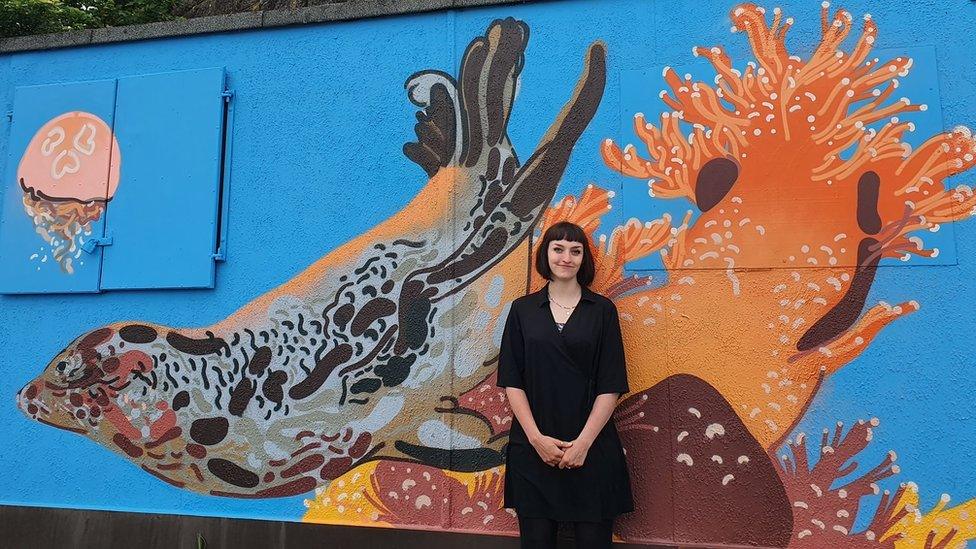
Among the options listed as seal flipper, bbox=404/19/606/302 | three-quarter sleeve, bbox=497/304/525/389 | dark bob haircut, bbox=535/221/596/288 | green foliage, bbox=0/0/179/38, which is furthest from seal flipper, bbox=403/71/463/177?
green foliage, bbox=0/0/179/38

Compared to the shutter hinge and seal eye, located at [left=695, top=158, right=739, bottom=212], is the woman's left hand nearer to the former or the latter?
seal eye, located at [left=695, top=158, right=739, bottom=212]

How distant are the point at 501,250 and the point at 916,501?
2169 millimetres

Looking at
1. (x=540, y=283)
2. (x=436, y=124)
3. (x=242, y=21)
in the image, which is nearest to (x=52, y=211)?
(x=242, y=21)

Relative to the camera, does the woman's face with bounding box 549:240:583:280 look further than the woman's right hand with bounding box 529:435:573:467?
Yes

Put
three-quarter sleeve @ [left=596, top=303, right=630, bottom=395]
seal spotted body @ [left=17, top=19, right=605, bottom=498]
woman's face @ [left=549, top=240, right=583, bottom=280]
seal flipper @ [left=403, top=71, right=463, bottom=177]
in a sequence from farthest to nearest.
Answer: seal flipper @ [left=403, top=71, right=463, bottom=177] → seal spotted body @ [left=17, top=19, right=605, bottom=498] → woman's face @ [left=549, top=240, right=583, bottom=280] → three-quarter sleeve @ [left=596, top=303, right=630, bottom=395]

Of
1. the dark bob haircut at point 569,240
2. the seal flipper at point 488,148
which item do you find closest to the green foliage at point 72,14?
the seal flipper at point 488,148

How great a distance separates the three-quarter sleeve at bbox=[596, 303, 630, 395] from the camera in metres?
2.68

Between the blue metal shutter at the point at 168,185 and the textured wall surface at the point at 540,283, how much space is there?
93 millimetres

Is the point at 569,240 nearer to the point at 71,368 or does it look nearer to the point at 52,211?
the point at 71,368

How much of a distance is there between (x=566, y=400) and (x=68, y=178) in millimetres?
3278

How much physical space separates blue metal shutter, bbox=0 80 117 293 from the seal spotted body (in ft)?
2.12

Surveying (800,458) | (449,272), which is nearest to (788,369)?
(800,458)

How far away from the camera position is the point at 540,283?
321 centimetres

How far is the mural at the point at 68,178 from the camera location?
12.5ft
